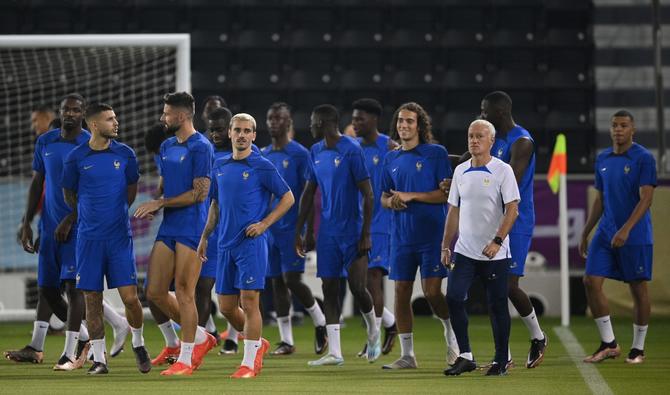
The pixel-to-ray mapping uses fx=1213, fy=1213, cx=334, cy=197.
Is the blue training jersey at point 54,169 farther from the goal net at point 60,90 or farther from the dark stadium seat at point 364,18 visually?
the dark stadium seat at point 364,18

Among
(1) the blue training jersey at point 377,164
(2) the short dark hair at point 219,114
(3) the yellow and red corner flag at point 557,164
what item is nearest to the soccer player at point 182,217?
(2) the short dark hair at point 219,114

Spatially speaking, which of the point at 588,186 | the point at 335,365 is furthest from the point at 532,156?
the point at 588,186

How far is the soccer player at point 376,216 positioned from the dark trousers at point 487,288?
6.33 ft

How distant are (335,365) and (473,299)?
7019 mm

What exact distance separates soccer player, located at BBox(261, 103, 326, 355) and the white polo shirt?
2753 mm

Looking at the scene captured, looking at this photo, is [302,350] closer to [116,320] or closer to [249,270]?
[116,320]

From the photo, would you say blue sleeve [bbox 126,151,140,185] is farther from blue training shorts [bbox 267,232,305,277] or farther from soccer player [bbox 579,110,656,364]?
soccer player [bbox 579,110,656,364]

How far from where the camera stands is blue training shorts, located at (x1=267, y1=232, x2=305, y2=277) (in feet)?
34.3

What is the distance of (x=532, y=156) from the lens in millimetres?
8844

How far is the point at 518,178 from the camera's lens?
865cm

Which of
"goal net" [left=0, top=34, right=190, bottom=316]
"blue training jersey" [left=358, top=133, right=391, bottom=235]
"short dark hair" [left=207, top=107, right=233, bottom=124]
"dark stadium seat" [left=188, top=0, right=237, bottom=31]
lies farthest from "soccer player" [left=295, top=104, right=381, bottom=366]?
"dark stadium seat" [left=188, top=0, right=237, bottom=31]

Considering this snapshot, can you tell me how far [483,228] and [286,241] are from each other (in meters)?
2.98

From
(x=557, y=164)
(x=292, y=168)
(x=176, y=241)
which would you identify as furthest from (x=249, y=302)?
(x=557, y=164)

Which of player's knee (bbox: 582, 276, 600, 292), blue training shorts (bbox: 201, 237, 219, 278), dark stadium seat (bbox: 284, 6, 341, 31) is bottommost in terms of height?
player's knee (bbox: 582, 276, 600, 292)
